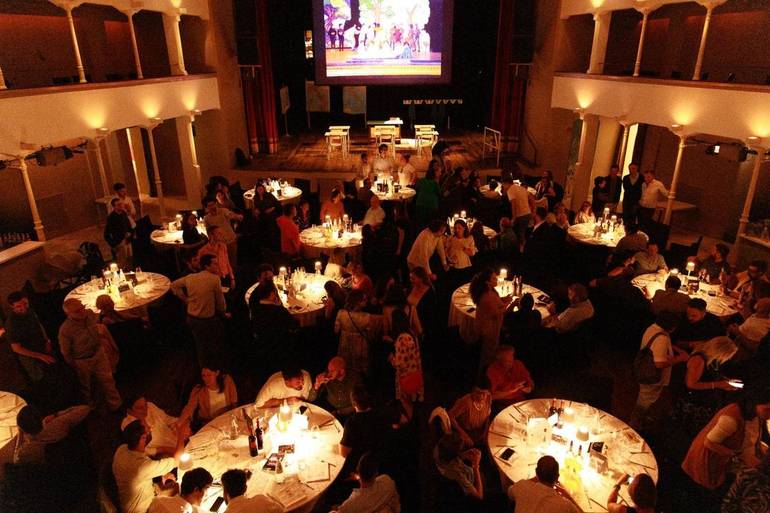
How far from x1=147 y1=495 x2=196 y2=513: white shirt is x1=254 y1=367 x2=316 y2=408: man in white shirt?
1083mm

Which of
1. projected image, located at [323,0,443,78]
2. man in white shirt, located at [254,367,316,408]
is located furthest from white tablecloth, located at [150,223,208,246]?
projected image, located at [323,0,443,78]

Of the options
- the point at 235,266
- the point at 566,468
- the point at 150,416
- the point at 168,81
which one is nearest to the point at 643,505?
the point at 566,468

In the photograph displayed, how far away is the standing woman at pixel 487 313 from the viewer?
543 cm

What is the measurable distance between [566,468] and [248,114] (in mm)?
13613

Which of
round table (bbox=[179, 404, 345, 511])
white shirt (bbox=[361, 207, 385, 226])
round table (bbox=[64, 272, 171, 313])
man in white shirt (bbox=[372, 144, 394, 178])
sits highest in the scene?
man in white shirt (bbox=[372, 144, 394, 178])

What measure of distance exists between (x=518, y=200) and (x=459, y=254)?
2.39 meters

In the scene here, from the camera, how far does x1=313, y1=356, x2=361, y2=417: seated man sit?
446cm

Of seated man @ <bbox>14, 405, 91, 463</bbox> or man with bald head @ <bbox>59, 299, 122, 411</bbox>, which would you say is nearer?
seated man @ <bbox>14, 405, 91, 463</bbox>

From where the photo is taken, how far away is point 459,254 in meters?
7.10

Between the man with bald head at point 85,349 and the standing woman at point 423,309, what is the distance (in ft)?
10.4

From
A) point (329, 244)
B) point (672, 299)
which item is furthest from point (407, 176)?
point (672, 299)

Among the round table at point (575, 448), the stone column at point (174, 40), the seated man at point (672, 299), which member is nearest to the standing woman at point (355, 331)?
the round table at point (575, 448)

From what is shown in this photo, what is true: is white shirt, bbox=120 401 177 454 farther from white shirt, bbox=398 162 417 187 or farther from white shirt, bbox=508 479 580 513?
white shirt, bbox=398 162 417 187

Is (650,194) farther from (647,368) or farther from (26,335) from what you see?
(26,335)
